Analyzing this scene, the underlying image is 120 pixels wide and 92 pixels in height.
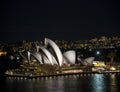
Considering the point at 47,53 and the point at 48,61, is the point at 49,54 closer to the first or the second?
the point at 47,53

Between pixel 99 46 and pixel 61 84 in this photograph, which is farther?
pixel 99 46

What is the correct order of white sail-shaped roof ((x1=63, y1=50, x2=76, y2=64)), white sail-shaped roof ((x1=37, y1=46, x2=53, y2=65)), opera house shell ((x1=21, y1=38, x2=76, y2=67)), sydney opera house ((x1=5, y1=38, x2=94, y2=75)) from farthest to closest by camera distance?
white sail-shaped roof ((x1=63, y1=50, x2=76, y2=64)) < sydney opera house ((x1=5, y1=38, x2=94, y2=75)) < opera house shell ((x1=21, y1=38, x2=76, y2=67)) < white sail-shaped roof ((x1=37, y1=46, x2=53, y2=65))

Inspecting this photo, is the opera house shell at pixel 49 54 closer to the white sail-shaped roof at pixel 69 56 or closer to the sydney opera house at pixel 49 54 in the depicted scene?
the sydney opera house at pixel 49 54

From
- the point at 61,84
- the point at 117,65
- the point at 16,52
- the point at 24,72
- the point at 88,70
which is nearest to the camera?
the point at 61,84

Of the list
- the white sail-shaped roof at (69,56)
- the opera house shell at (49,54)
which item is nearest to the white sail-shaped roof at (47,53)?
the opera house shell at (49,54)

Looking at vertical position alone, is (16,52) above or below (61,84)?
above

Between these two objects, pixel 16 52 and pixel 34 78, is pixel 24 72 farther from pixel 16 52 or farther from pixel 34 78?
pixel 16 52

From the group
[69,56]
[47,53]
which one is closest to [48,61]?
[47,53]

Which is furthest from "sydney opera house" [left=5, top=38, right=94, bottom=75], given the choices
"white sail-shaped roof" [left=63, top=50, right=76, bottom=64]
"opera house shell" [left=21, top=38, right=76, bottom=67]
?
"white sail-shaped roof" [left=63, top=50, right=76, bottom=64]

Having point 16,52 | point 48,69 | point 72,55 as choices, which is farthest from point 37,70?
point 16,52

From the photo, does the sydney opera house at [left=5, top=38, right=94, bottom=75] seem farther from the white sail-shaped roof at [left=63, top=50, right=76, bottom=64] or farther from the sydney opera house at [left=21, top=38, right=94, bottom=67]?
the white sail-shaped roof at [left=63, top=50, right=76, bottom=64]

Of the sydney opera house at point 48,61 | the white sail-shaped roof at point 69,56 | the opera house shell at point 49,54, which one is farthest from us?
the white sail-shaped roof at point 69,56
